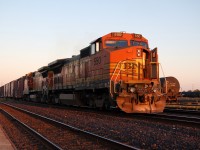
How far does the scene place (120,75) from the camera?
15.1m

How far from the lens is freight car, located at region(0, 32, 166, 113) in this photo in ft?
47.2

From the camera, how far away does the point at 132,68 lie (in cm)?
1546

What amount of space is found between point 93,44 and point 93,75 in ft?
5.69

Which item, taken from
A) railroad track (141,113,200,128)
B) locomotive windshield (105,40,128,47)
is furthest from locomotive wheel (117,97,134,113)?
locomotive windshield (105,40,128,47)

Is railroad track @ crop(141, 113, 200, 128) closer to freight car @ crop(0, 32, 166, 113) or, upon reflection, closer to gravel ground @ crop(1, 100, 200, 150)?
gravel ground @ crop(1, 100, 200, 150)

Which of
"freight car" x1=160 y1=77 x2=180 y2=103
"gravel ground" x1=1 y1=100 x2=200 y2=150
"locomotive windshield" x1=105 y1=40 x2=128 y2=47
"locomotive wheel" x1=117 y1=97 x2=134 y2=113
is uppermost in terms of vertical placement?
"locomotive windshield" x1=105 y1=40 x2=128 y2=47

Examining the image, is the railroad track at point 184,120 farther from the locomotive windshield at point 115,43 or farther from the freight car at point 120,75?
the locomotive windshield at point 115,43


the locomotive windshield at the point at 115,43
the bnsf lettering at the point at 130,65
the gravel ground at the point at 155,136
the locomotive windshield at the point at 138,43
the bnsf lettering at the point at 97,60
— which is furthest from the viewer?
the bnsf lettering at the point at 97,60

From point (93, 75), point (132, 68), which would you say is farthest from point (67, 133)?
point (93, 75)

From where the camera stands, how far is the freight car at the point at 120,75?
14391 mm

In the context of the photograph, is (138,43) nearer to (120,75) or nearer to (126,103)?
(120,75)

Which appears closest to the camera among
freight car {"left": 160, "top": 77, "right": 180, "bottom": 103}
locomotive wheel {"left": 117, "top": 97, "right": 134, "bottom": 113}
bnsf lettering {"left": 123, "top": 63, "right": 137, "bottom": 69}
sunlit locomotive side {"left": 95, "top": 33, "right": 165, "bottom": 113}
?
locomotive wheel {"left": 117, "top": 97, "right": 134, "bottom": 113}

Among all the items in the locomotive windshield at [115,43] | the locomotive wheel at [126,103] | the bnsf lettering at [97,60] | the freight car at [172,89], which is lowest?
the locomotive wheel at [126,103]

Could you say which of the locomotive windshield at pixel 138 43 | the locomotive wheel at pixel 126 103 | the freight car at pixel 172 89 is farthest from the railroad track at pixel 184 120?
the freight car at pixel 172 89
